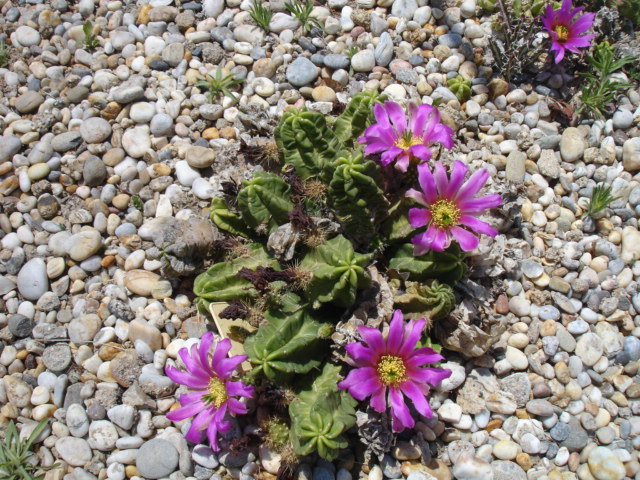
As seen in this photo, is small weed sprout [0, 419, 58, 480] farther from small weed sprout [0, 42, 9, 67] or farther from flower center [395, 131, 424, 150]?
small weed sprout [0, 42, 9, 67]

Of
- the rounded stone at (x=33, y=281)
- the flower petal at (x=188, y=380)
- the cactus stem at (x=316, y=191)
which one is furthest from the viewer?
the rounded stone at (x=33, y=281)

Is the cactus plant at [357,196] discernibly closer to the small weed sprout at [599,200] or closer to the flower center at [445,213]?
the flower center at [445,213]

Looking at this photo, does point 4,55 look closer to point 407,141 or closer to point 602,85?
point 407,141

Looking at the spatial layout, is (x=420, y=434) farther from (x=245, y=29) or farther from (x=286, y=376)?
(x=245, y=29)

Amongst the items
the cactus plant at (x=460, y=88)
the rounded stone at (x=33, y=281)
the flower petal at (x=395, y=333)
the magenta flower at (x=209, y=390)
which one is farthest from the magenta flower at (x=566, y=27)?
the rounded stone at (x=33, y=281)

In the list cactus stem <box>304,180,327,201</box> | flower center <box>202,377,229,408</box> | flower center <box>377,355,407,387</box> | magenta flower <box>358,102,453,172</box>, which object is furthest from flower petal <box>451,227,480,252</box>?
flower center <box>202,377,229,408</box>

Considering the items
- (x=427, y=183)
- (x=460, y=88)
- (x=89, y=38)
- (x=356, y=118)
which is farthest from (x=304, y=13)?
(x=427, y=183)
